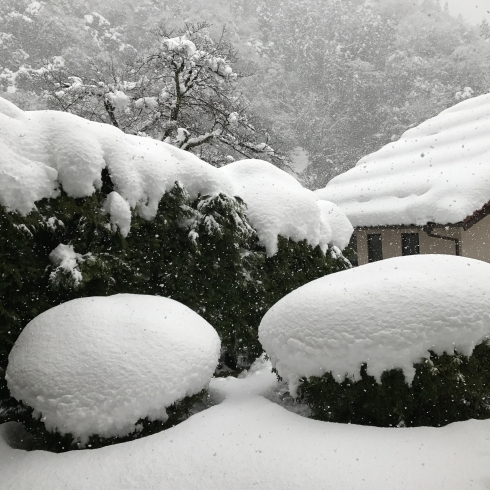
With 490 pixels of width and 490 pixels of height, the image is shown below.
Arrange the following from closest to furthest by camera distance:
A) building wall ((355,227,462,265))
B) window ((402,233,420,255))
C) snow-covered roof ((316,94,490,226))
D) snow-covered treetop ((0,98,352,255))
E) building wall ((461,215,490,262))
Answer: snow-covered treetop ((0,98,352,255)) < snow-covered roof ((316,94,490,226)) < building wall ((461,215,490,262)) < building wall ((355,227,462,265)) < window ((402,233,420,255))

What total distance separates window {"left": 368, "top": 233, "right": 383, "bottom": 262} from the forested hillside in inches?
498

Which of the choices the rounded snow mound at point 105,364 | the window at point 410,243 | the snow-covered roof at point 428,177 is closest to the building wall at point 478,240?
the snow-covered roof at point 428,177

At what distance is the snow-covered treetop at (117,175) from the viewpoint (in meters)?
4.60

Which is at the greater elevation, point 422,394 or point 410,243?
point 410,243

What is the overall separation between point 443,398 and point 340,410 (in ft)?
2.96

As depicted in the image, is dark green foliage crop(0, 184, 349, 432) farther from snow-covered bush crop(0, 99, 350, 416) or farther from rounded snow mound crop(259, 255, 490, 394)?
rounded snow mound crop(259, 255, 490, 394)

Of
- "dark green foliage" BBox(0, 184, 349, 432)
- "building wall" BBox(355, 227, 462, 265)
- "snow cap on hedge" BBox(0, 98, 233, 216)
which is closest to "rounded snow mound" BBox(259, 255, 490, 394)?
"dark green foliage" BBox(0, 184, 349, 432)

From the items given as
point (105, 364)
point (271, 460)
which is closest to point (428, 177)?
point (271, 460)

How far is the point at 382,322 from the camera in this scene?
157 inches

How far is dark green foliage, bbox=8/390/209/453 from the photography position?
3.75m

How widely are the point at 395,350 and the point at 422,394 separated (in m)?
0.43

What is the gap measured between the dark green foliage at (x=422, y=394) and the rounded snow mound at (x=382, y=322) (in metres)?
0.08

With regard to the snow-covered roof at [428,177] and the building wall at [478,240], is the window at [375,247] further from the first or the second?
the building wall at [478,240]

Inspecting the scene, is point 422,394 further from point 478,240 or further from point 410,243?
point 410,243
